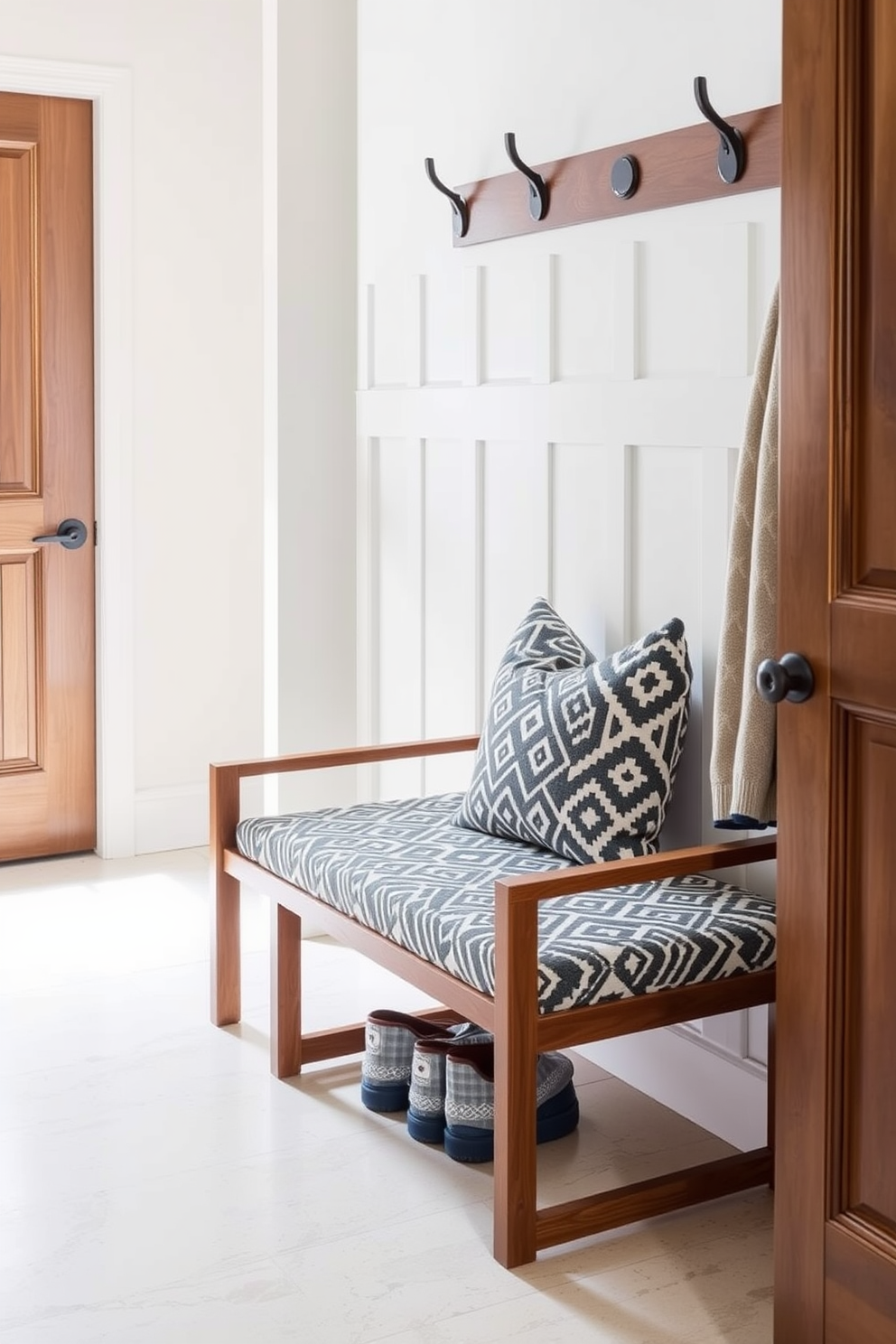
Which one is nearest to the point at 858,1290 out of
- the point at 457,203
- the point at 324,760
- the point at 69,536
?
the point at 324,760

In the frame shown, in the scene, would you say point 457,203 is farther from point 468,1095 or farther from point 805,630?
point 468,1095

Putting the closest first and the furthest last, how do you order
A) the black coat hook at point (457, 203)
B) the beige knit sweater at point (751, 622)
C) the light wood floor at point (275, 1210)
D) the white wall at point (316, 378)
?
1. the light wood floor at point (275, 1210)
2. the beige knit sweater at point (751, 622)
3. the black coat hook at point (457, 203)
4. the white wall at point (316, 378)

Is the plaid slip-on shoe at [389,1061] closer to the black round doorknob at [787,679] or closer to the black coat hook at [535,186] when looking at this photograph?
the black round doorknob at [787,679]

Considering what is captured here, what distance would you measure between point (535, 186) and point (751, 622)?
1.13m

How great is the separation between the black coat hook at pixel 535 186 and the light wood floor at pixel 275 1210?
159cm

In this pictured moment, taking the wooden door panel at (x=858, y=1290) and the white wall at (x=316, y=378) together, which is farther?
the white wall at (x=316, y=378)

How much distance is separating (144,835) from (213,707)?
41cm

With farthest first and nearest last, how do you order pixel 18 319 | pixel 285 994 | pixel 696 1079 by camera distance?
pixel 18 319, pixel 285 994, pixel 696 1079

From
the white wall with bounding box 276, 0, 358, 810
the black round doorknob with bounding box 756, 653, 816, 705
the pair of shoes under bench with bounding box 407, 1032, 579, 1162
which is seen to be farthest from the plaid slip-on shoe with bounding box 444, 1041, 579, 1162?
the white wall with bounding box 276, 0, 358, 810

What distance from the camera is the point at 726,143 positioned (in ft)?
7.95

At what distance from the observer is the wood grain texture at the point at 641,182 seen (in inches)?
93.9

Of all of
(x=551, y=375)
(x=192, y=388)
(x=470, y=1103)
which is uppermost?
(x=192, y=388)

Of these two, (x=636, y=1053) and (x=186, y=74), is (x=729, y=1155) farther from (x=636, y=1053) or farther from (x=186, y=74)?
(x=186, y=74)

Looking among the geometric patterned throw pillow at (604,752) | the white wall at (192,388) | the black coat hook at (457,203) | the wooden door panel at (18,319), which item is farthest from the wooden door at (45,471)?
the geometric patterned throw pillow at (604,752)
